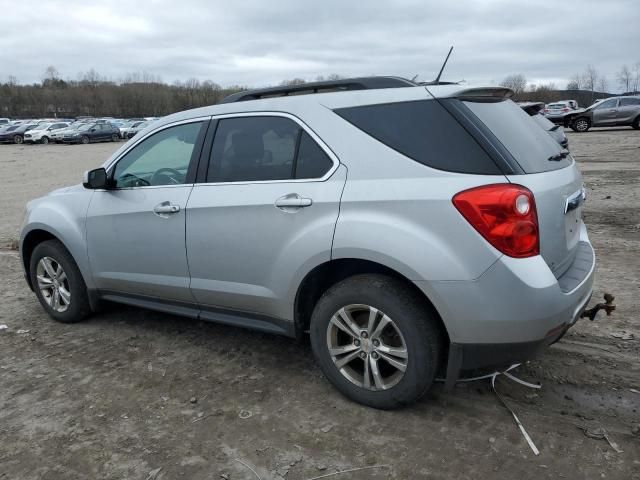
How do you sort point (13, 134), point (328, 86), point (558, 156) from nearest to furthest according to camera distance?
point (558, 156), point (328, 86), point (13, 134)

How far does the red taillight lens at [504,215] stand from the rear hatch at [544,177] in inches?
2.9

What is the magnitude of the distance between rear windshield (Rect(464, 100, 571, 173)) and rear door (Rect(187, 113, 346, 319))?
2.70 ft

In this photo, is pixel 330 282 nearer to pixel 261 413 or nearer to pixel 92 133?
pixel 261 413

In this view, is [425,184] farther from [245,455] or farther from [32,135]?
[32,135]

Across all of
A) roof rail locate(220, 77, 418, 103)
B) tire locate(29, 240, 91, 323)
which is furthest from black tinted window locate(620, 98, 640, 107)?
tire locate(29, 240, 91, 323)

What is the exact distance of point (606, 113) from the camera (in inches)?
1083

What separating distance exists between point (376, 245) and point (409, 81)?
104 cm

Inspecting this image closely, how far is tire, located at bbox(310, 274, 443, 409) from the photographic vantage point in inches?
113

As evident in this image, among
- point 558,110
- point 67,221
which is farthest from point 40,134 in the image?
point 67,221

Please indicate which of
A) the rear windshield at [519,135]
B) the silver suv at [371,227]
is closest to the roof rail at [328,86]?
the silver suv at [371,227]

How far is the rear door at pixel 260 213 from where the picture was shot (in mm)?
3115

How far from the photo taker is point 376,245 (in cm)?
286

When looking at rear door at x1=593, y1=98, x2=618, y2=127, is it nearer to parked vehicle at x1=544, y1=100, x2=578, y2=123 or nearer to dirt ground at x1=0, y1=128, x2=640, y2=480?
parked vehicle at x1=544, y1=100, x2=578, y2=123

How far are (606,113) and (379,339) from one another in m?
29.1
